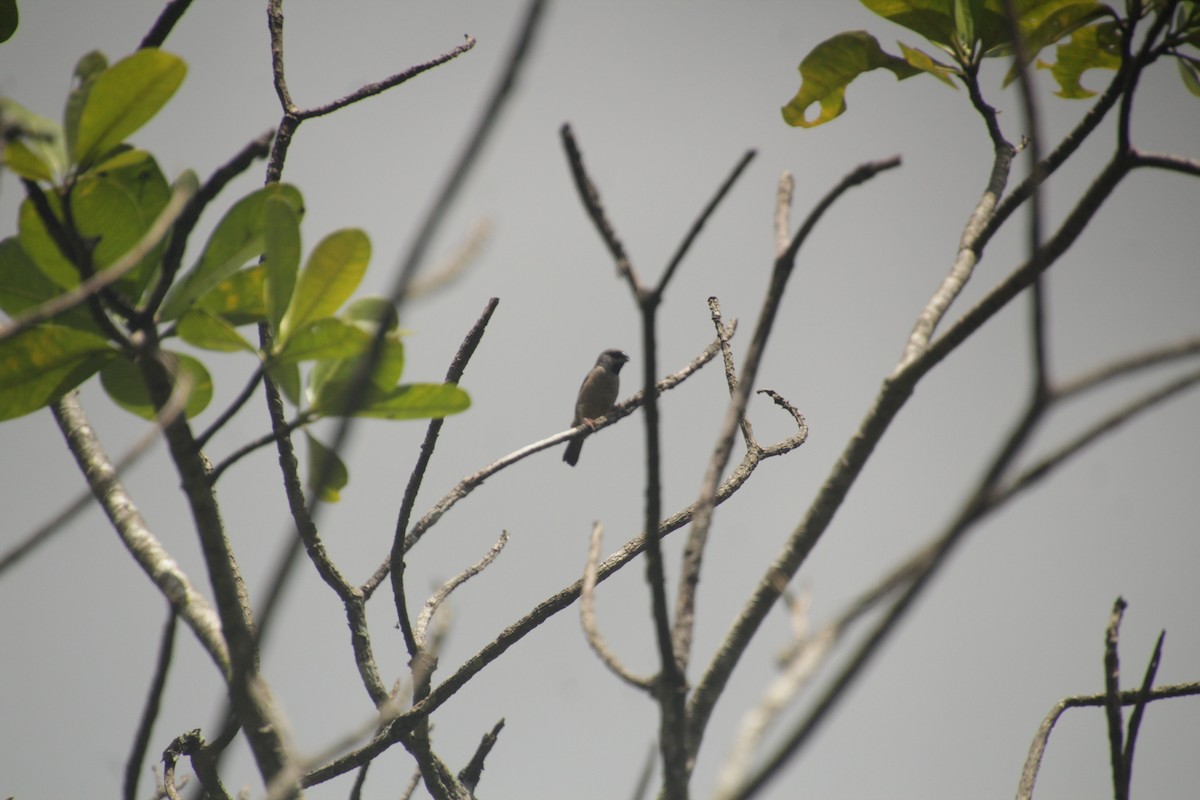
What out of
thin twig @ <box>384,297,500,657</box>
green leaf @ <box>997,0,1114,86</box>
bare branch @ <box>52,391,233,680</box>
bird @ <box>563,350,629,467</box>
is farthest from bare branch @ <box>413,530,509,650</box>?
bird @ <box>563,350,629,467</box>

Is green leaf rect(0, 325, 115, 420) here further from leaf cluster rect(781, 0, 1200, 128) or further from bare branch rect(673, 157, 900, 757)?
leaf cluster rect(781, 0, 1200, 128)

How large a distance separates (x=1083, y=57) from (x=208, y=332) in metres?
2.19

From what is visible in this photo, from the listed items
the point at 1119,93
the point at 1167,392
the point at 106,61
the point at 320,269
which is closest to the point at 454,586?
the point at 320,269

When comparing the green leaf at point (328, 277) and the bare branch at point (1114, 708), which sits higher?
the green leaf at point (328, 277)

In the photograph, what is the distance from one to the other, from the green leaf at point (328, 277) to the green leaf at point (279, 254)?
3 centimetres

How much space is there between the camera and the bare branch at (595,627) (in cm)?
124

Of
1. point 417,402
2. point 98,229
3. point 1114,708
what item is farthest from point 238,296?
point 1114,708

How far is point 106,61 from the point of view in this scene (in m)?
1.61

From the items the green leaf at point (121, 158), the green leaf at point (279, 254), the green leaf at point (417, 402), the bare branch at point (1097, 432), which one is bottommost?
the bare branch at point (1097, 432)

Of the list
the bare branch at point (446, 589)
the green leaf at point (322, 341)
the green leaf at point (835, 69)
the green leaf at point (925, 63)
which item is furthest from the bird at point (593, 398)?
the green leaf at point (322, 341)

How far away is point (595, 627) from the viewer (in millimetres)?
1371

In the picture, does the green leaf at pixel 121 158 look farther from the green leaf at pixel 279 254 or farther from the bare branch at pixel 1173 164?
the bare branch at pixel 1173 164

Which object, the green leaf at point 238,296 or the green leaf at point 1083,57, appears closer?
the green leaf at point 238,296

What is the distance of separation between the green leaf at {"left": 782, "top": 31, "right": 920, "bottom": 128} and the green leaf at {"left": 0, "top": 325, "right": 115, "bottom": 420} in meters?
1.73
